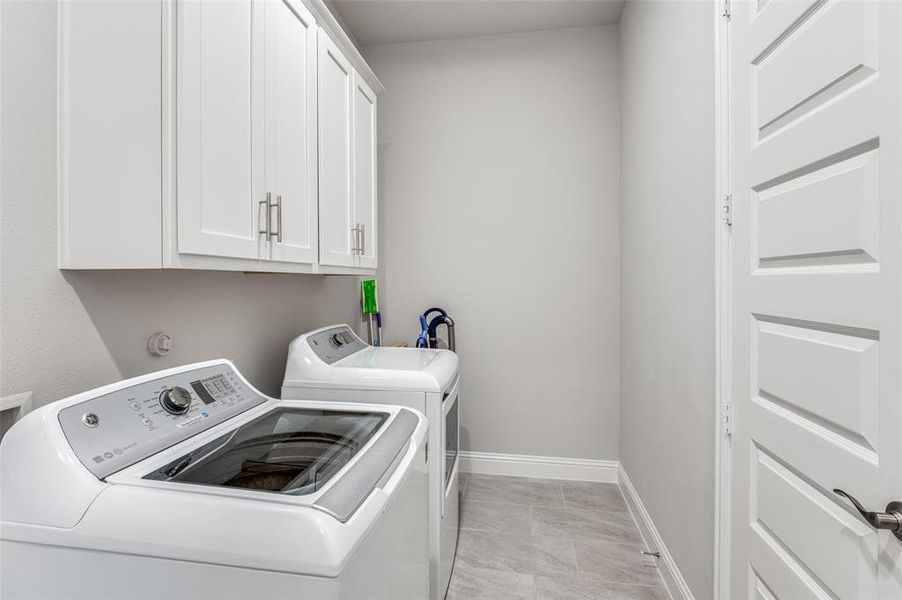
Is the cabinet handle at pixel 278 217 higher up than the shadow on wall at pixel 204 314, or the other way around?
the cabinet handle at pixel 278 217

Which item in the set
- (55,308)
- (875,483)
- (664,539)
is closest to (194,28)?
(55,308)

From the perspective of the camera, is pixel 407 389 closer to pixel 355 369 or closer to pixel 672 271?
pixel 355 369

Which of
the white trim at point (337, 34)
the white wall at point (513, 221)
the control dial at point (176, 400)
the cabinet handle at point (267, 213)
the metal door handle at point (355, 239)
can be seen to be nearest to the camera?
the control dial at point (176, 400)

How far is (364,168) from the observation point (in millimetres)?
2174

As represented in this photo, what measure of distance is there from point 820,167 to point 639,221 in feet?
4.59

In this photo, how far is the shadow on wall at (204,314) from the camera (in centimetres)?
116

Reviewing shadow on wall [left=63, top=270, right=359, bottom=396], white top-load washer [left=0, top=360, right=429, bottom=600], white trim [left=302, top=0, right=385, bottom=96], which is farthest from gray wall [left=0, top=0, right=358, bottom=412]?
white trim [left=302, top=0, right=385, bottom=96]

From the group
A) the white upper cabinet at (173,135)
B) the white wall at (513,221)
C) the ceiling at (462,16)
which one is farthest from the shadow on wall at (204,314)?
the ceiling at (462,16)

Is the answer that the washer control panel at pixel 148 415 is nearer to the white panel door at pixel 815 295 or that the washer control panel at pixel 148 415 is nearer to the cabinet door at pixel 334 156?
the cabinet door at pixel 334 156

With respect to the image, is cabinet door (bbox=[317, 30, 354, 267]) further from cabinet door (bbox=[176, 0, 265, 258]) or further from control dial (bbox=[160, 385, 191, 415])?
control dial (bbox=[160, 385, 191, 415])

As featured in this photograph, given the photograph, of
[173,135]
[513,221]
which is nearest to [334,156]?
[173,135]

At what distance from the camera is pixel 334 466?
98 cm

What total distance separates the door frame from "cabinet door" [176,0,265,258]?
1448 millimetres

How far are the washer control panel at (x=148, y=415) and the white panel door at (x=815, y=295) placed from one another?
1499 mm
